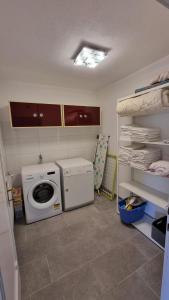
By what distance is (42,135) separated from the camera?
9.09 feet

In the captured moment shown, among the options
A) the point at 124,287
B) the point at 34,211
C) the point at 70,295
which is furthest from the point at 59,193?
the point at 124,287

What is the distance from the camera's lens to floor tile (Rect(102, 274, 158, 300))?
1205mm

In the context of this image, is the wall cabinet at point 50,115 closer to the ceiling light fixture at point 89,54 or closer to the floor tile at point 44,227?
the ceiling light fixture at point 89,54

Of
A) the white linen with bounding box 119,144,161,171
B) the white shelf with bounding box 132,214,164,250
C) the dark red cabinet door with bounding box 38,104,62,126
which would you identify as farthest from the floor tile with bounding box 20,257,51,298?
the dark red cabinet door with bounding box 38,104,62,126

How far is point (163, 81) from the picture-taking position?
1.49 m

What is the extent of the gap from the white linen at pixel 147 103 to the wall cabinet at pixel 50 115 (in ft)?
3.12

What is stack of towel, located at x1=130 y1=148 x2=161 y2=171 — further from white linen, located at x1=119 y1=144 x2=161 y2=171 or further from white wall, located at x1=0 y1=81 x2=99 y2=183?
white wall, located at x1=0 y1=81 x2=99 y2=183

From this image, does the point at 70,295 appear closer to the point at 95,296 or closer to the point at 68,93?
the point at 95,296

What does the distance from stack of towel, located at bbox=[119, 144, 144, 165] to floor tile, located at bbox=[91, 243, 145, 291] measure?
3.57 feet

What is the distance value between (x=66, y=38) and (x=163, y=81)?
1.08 meters

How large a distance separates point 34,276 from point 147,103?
2.20 m

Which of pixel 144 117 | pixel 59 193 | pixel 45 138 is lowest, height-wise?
pixel 59 193

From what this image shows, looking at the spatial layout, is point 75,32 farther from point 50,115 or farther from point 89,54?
point 50,115

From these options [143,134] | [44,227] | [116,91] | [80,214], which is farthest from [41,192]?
[116,91]
